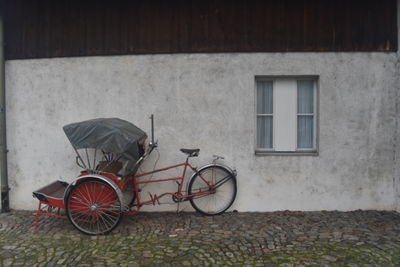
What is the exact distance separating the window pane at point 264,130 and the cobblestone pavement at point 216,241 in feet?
4.41

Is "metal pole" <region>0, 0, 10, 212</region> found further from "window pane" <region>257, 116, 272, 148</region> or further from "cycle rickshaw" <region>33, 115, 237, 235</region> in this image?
"window pane" <region>257, 116, 272, 148</region>

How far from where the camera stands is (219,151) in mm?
5293

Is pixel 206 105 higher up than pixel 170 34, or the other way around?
pixel 170 34

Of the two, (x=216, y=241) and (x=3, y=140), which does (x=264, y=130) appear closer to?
(x=216, y=241)

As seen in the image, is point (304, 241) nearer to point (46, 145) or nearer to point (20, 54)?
point (46, 145)

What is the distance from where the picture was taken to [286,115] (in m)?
5.39

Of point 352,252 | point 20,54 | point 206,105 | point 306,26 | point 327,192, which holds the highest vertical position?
point 306,26

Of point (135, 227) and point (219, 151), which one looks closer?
point (135, 227)

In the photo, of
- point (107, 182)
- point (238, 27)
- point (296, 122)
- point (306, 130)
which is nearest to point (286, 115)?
point (296, 122)

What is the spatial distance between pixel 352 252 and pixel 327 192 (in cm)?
164

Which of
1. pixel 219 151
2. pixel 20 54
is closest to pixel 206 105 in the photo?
pixel 219 151

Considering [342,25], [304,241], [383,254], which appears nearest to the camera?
[383,254]

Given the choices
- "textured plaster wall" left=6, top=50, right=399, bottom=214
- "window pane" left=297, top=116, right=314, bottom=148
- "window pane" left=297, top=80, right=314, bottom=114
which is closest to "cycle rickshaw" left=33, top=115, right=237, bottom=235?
"textured plaster wall" left=6, top=50, right=399, bottom=214

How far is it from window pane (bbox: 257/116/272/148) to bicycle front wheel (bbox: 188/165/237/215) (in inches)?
37.9
